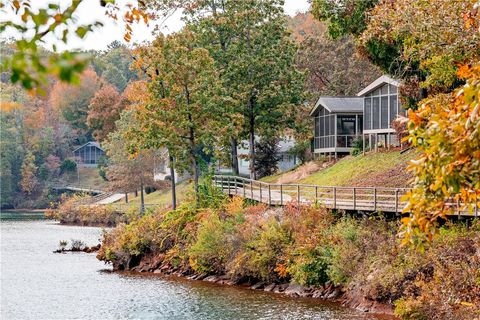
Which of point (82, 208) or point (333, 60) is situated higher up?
point (333, 60)

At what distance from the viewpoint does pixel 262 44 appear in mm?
54156

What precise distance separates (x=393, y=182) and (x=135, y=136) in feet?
49.1

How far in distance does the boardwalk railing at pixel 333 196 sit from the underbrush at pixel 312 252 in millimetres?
585

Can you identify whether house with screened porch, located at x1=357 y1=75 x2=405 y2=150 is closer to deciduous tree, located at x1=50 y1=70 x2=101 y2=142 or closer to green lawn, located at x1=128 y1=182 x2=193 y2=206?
green lawn, located at x1=128 y1=182 x2=193 y2=206

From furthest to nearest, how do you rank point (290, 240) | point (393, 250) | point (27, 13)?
point (290, 240) → point (393, 250) → point (27, 13)

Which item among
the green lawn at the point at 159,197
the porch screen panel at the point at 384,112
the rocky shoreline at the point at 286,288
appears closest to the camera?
the rocky shoreline at the point at 286,288

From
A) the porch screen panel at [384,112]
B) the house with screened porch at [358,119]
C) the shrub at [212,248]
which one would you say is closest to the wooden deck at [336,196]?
the shrub at [212,248]

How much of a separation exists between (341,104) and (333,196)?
994 inches

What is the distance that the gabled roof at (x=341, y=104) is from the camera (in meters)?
57.7

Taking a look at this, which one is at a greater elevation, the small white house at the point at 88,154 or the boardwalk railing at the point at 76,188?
the small white house at the point at 88,154

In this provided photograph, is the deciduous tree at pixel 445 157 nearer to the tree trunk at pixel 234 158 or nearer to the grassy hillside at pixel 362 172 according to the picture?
the grassy hillside at pixel 362 172

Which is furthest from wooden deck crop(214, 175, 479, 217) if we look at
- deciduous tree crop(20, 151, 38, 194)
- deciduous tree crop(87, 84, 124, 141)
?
deciduous tree crop(20, 151, 38, 194)

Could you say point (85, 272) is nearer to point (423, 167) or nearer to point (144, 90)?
point (144, 90)

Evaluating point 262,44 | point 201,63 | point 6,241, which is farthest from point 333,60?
point 6,241
